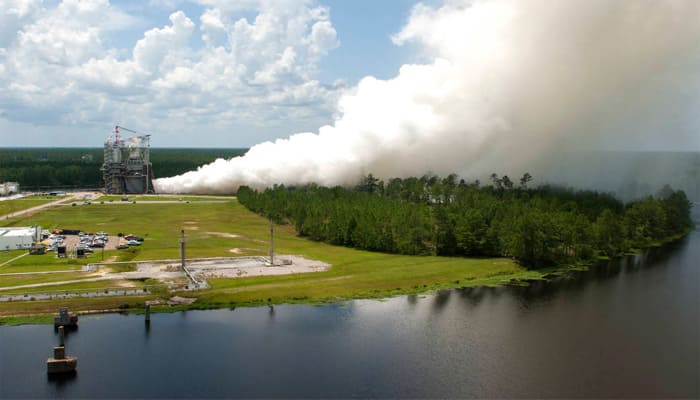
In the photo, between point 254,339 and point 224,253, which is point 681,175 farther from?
point 254,339

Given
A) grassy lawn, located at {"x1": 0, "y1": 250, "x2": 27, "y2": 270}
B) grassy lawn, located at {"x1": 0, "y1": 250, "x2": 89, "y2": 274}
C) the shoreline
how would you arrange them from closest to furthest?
the shoreline, grassy lawn, located at {"x1": 0, "y1": 250, "x2": 89, "y2": 274}, grassy lawn, located at {"x1": 0, "y1": 250, "x2": 27, "y2": 270}

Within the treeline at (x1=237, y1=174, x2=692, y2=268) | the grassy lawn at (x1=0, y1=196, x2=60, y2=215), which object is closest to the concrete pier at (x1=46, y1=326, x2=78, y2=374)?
the treeline at (x1=237, y1=174, x2=692, y2=268)

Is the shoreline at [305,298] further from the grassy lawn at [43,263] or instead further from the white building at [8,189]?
the white building at [8,189]

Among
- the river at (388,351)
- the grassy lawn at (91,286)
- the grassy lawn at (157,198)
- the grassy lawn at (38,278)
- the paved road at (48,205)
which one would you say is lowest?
the river at (388,351)

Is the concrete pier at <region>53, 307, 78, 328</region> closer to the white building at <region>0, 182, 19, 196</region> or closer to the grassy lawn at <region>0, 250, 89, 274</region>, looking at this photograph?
the grassy lawn at <region>0, 250, 89, 274</region>

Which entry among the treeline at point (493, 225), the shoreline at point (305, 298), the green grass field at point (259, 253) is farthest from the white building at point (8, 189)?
the shoreline at point (305, 298)

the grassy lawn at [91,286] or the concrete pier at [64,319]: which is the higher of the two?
the grassy lawn at [91,286]

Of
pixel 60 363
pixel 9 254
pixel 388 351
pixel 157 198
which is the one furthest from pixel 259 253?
pixel 157 198

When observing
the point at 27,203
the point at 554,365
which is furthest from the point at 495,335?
the point at 27,203
